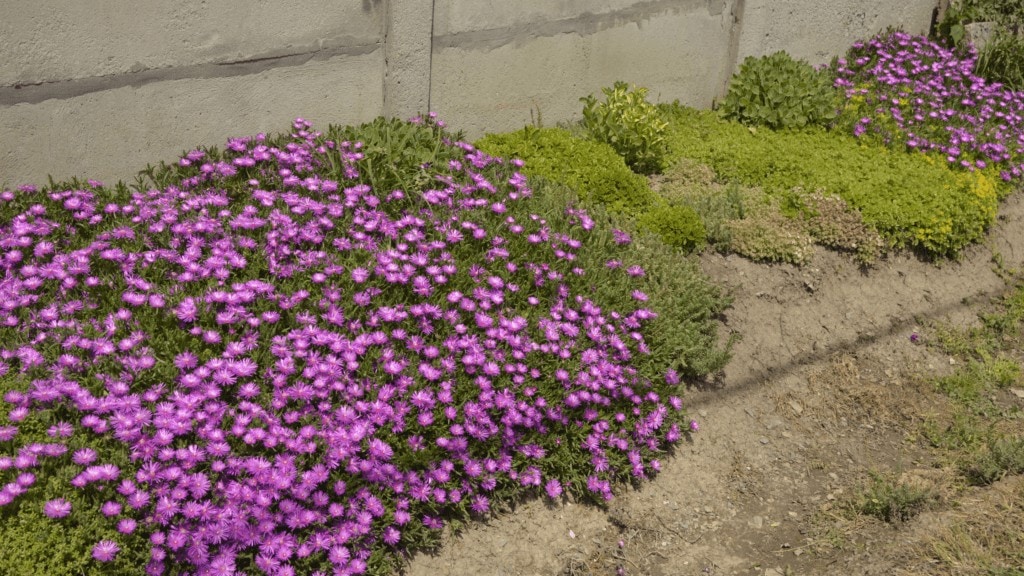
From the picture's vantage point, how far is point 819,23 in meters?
8.52

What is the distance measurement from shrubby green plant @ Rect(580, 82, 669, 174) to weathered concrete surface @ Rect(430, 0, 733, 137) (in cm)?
34

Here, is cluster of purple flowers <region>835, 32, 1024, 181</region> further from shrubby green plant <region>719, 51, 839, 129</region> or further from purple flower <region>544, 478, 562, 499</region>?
purple flower <region>544, 478, 562, 499</region>

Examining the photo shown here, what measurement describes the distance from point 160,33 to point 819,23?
20.5 ft

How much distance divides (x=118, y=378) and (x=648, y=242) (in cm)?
325

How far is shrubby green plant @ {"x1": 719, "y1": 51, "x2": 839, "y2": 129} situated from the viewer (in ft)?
24.7

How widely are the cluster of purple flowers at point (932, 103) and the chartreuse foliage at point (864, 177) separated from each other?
285mm

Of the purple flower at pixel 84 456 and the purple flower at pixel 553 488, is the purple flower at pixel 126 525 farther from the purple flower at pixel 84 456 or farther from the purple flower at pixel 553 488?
the purple flower at pixel 553 488

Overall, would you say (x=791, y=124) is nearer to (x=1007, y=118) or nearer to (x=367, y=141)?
(x=1007, y=118)

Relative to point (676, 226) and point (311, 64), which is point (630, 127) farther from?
point (311, 64)

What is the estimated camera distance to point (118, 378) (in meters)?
3.67

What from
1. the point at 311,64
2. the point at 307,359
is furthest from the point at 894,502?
the point at 311,64

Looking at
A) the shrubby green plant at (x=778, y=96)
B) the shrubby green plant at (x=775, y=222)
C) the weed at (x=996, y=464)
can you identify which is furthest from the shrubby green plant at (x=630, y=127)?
the weed at (x=996, y=464)

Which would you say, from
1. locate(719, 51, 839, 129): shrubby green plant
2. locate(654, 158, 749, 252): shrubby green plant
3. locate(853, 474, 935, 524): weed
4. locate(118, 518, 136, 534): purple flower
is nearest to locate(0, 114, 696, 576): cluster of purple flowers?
locate(118, 518, 136, 534): purple flower

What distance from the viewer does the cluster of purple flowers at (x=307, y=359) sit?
3414mm
